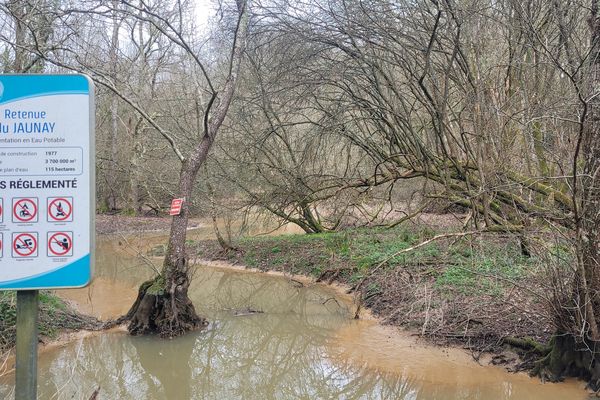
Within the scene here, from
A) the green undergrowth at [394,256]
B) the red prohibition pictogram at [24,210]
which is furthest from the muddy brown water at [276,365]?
the red prohibition pictogram at [24,210]

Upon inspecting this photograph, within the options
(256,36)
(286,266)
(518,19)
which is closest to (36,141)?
(518,19)

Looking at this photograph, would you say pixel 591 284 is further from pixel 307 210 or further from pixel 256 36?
pixel 307 210

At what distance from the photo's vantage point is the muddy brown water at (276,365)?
593 cm

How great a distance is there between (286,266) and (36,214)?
11516mm

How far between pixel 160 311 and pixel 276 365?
80.7 inches

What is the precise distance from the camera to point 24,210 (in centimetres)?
203

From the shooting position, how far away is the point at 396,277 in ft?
32.4

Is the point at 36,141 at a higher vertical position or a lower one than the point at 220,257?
higher

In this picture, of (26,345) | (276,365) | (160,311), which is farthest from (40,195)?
(160,311)

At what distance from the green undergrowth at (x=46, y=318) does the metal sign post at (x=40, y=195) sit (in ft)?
16.9

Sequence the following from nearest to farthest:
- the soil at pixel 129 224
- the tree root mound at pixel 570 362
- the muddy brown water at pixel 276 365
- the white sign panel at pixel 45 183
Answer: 1. the white sign panel at pixel 45 183
2. the tree root mound at pixel 570 362
3. the muddy brown water at pixel 276 365
4. the soil at pixel 129 224

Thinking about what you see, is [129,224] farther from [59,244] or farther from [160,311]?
[59,244]

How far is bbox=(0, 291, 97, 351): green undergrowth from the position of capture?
6.59 meters

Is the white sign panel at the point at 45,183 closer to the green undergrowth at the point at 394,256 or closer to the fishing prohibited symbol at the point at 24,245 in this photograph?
the fishing prohibited symbol at the point at 24,245
